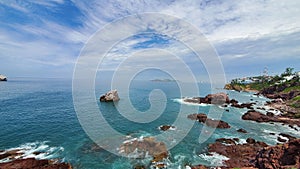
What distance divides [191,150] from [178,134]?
750 cm

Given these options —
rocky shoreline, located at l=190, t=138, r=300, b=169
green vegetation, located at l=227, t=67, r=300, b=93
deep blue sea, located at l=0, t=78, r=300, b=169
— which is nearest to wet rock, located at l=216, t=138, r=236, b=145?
rocky shoreline, located at l=190, t=138, r=300, b=169

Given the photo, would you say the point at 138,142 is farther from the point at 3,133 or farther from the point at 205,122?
the point at 3,133

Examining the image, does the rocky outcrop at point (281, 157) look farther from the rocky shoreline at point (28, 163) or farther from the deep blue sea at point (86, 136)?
the rocky shoreline at point (28, 163)

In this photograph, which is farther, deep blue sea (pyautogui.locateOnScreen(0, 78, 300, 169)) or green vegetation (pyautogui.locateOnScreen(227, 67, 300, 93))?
green vegetation (pyautogui.locateOnScreen(227, 67, 300, 93))

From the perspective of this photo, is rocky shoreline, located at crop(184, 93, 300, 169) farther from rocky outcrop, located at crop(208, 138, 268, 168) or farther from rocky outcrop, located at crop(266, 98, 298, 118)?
rocky outcrop, located at crop(266, 98, 298, 118)

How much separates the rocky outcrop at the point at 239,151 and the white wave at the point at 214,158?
735 mm

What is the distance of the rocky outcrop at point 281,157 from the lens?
58.8 feet

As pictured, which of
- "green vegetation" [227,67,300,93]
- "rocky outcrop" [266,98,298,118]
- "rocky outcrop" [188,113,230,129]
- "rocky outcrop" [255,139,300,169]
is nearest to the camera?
"rocky outcrop" [255,139,300,169]

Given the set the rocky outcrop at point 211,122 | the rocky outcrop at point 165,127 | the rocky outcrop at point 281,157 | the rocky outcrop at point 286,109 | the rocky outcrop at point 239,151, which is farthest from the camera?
the rocky outcrop at point 286,109

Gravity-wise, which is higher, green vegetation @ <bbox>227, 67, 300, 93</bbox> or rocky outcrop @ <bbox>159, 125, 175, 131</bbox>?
green vegetation @ <bbox>227, 67, 300, 93</bbox>

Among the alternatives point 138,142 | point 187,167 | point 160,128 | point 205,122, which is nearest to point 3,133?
point 138,142

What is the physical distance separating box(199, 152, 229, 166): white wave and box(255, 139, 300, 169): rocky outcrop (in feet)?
15.5

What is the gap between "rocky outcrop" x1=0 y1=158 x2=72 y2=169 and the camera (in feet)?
67.2

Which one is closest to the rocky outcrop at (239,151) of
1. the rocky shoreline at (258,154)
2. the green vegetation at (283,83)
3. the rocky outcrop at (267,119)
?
the rocky shoreline at (258,154)
